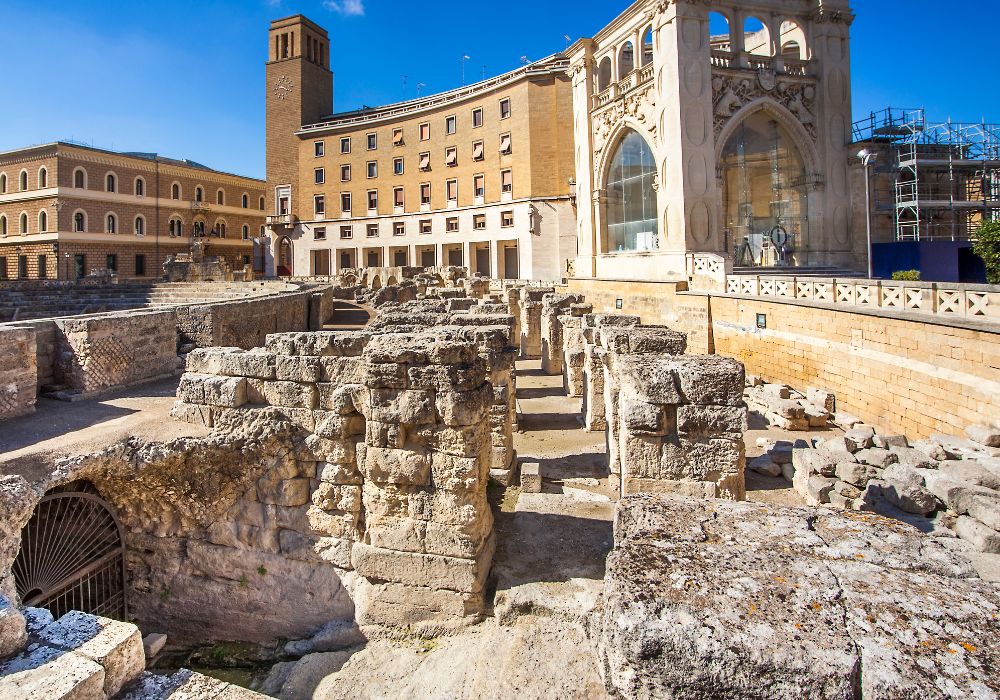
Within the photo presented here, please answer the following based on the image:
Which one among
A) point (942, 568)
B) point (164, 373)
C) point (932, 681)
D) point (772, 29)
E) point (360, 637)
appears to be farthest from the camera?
point (772, 29)

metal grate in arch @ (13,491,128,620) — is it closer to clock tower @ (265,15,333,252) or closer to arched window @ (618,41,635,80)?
arched window @ (618,41,635,80)

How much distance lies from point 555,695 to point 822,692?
2.53 metres

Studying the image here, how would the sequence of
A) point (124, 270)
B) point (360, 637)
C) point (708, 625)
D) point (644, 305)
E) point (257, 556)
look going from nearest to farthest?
point (708, 625), point (360, 637), point (257, 556), point (644, 305), point (124, 270)

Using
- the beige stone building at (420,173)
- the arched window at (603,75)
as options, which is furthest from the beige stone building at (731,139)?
the beige stone building at (420,173)

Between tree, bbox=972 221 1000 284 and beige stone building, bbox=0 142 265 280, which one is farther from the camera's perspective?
beige stone building, bbox=0 142 265 280

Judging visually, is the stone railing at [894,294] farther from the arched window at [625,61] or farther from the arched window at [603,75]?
the arched window at [603,75]

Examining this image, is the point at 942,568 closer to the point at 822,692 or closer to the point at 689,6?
the point at 822,692

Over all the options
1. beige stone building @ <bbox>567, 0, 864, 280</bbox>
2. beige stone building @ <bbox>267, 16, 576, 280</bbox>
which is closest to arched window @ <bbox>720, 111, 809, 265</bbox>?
beige stone building @ <bbox>567, 0, 864, 280</bbox>

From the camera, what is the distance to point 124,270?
3991 centimetres

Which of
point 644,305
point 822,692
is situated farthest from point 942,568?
point 644,305

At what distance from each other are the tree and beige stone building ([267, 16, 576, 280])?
21.9 m

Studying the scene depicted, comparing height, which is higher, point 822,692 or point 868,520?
point 868,520

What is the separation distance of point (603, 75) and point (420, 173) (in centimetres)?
1944

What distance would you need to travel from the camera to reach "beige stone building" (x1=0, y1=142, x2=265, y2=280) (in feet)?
120
